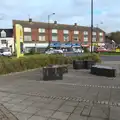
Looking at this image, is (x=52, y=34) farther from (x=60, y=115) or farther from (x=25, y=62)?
(x=60, y=115)

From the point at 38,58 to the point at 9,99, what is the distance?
36.4ft

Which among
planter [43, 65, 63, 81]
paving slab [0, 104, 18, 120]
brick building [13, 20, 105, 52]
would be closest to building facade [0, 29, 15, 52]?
brick building [13, 20, 105, 52]

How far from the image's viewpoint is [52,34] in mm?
82000

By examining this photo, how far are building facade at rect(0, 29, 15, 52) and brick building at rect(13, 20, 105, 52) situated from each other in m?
3.81

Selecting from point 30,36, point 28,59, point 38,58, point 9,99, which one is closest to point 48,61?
point 38,58

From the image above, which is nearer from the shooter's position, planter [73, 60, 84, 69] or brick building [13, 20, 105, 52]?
planter [73, 60, 84, 69]

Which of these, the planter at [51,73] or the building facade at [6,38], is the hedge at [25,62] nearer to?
the planter at [51,73]

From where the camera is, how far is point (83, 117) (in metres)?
6.02

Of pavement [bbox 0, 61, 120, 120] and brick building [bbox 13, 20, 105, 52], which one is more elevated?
brick building [bbox 13, 20, 105, 52]

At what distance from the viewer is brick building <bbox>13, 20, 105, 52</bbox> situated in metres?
76.8

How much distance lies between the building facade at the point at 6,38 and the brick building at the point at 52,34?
3.81m

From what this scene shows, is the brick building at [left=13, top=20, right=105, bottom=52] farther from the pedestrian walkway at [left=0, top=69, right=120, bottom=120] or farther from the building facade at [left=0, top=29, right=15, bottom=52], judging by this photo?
the pedestrian walkway at [left=0, top=69, right=120, bottom=120]

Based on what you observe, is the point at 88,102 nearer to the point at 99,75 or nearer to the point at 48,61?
the point at 99,75

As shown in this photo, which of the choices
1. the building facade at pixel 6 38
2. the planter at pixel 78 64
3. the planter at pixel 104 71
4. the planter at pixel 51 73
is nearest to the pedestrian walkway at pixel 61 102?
the planter at pixel 51 73
